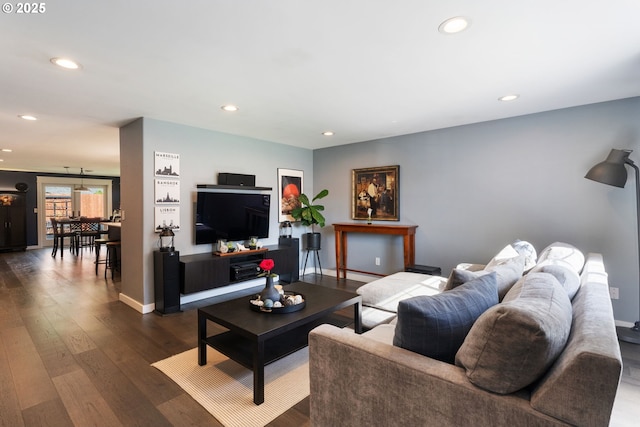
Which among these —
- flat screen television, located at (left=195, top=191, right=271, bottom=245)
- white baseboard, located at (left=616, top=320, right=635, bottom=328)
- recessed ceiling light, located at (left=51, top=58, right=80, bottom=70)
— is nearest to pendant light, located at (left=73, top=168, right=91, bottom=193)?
flat screen television, located at (left=195, top=191, right=271, bottom=245)

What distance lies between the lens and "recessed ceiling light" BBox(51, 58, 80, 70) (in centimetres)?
226

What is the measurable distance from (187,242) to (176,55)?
8.56ft

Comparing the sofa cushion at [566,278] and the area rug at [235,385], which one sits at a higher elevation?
the sofa cushion at [566,278]

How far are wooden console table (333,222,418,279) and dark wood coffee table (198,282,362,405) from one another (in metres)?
2.02

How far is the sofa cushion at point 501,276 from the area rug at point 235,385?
4.21 ft

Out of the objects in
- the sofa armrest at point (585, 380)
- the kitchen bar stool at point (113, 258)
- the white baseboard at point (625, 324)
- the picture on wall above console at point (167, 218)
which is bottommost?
the white baseboard at point (625, 324)

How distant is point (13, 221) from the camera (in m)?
8.70

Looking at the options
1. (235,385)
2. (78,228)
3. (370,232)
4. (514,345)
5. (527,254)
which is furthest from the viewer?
(78,228)

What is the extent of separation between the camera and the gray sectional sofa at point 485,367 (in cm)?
91

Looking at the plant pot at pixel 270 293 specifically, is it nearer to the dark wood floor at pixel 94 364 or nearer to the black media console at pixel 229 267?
the dark wood floor at pixel 94 364

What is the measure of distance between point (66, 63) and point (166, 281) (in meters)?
2.34

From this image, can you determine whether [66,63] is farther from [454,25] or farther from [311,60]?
[454,25]

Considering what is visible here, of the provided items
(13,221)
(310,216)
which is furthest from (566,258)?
(13,221)

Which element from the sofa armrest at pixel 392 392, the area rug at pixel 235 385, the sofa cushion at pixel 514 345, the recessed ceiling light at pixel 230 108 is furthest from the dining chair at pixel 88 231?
the sofa cushion at pixel 514 345
